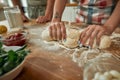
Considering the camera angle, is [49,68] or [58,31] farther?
[58,31]

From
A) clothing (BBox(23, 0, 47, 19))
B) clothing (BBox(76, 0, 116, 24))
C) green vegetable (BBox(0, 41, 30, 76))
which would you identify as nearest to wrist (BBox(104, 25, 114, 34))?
clothing (BBox(76, 0, 116, 24))

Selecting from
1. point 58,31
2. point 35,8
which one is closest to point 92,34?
point 58,31

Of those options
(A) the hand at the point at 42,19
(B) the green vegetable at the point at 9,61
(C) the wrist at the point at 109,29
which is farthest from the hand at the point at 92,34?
(A) the hand at the point at 42,19

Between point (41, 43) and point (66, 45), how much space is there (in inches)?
6.0

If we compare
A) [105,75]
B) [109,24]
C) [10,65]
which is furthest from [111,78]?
[109,24]

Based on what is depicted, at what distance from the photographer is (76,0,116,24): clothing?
1.10 m

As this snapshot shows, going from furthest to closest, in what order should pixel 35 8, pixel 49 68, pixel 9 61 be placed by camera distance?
pixel 35 8
pixel 49 68
pixel 9 61

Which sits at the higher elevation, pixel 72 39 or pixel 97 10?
pixel 97 10

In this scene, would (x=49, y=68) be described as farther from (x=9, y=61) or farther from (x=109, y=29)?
(x=109, y=29)

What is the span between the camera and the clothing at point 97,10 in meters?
1.10

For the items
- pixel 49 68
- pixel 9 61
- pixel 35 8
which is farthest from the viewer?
pixel 35 8

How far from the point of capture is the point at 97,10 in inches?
43.8

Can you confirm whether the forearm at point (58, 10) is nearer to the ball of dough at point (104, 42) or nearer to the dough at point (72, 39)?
the dough at point (72, 39)

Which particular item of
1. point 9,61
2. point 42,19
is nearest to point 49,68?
point 9,61
